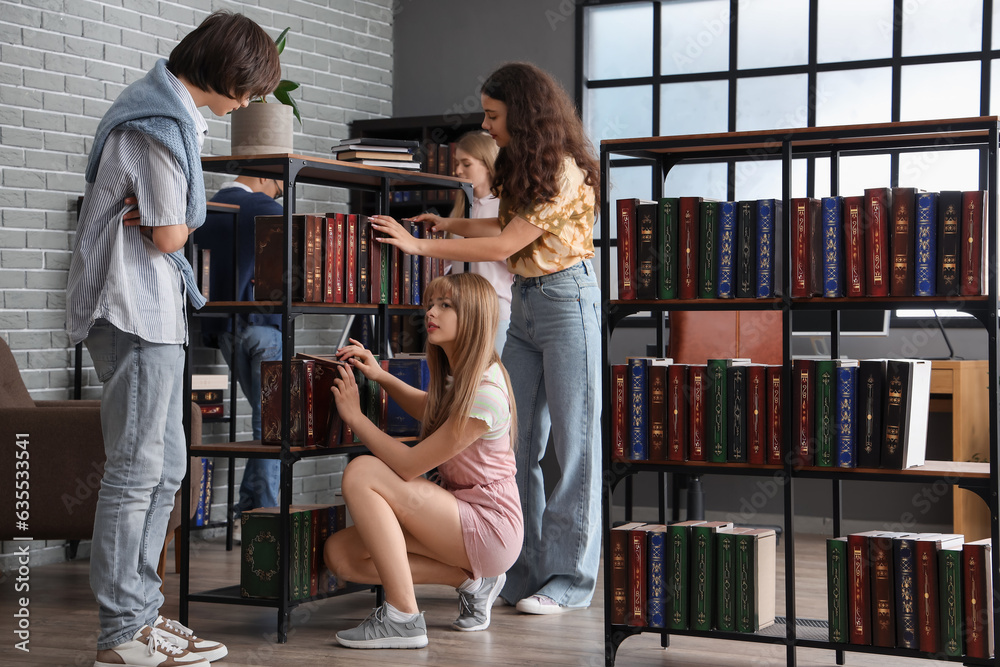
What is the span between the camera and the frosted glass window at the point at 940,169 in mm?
4977

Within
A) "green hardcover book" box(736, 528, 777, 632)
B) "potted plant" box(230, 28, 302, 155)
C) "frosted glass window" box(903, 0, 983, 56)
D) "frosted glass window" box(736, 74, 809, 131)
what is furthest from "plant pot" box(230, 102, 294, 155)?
"frosted glass window" box(903, 0, 983, 56)

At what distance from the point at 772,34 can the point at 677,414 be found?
334 cm

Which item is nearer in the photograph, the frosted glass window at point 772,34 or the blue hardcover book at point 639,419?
the blue hardcover book at point 639,419

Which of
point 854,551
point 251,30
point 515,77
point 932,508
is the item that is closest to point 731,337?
point 932,508

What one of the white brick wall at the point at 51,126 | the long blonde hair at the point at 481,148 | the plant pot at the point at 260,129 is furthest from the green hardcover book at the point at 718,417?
the white brick wall at the point at 51,126

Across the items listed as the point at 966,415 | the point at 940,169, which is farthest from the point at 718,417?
the point at 940,169

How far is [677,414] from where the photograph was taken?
2592 millimetres

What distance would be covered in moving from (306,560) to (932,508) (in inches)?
119

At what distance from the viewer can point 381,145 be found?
129 inches

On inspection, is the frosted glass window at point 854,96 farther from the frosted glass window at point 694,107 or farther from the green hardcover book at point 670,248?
the green hardcover book at point 670,248

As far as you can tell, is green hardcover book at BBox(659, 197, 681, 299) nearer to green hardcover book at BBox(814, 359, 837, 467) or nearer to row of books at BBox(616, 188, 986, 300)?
row of books at BBox(616, 188, 986, 300)

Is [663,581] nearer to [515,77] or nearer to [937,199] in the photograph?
[937,199]

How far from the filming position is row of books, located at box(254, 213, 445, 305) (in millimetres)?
2945

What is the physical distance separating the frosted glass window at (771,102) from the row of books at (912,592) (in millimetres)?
3253
